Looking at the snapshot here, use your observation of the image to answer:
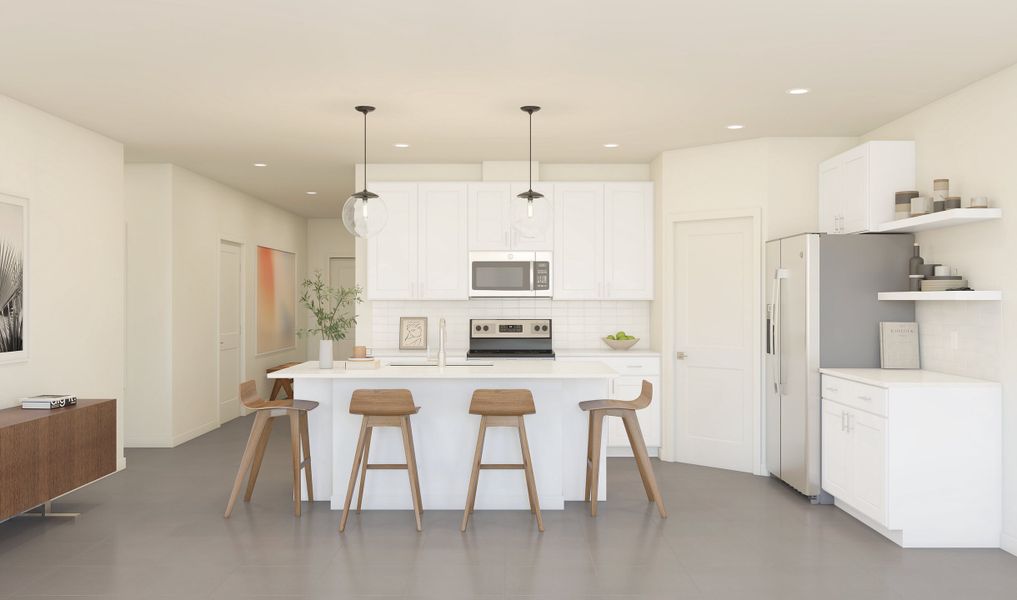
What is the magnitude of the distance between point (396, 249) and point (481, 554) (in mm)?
3654

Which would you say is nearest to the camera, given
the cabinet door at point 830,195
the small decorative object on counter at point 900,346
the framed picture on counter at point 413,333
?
the small decorative object on counter at point 900,346

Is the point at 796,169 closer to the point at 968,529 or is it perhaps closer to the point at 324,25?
the point at 968,529

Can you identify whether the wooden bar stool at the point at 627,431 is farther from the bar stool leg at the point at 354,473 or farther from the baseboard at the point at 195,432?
the baseboard at the point at 195,432

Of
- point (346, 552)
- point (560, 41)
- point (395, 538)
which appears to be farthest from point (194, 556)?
point (560, 41)

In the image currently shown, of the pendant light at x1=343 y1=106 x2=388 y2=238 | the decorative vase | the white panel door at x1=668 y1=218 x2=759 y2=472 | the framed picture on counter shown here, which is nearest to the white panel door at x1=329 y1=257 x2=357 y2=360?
the framed picture on counter

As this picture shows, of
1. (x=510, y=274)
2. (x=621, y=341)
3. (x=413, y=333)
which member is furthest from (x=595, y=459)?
(x=413, y=333)

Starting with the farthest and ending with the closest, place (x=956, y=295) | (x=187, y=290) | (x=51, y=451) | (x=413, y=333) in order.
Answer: (x=187, y=290) → (x=413, y=333) → (x=51, y=451) → (x=956, y=295)

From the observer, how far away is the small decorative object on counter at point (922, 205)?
477 cm

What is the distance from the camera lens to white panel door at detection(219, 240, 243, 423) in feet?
27.8

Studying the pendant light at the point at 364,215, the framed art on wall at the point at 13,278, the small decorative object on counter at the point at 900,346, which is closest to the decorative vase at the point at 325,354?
the pendant light at the point at 364,215

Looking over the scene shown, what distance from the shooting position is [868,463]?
4488 millimetres

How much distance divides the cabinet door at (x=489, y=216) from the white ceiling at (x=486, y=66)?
0.73 metres

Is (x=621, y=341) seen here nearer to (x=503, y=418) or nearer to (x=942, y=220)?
(x=503, y=418)

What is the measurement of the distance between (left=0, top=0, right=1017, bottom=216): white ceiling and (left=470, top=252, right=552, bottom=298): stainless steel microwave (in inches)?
44.8
